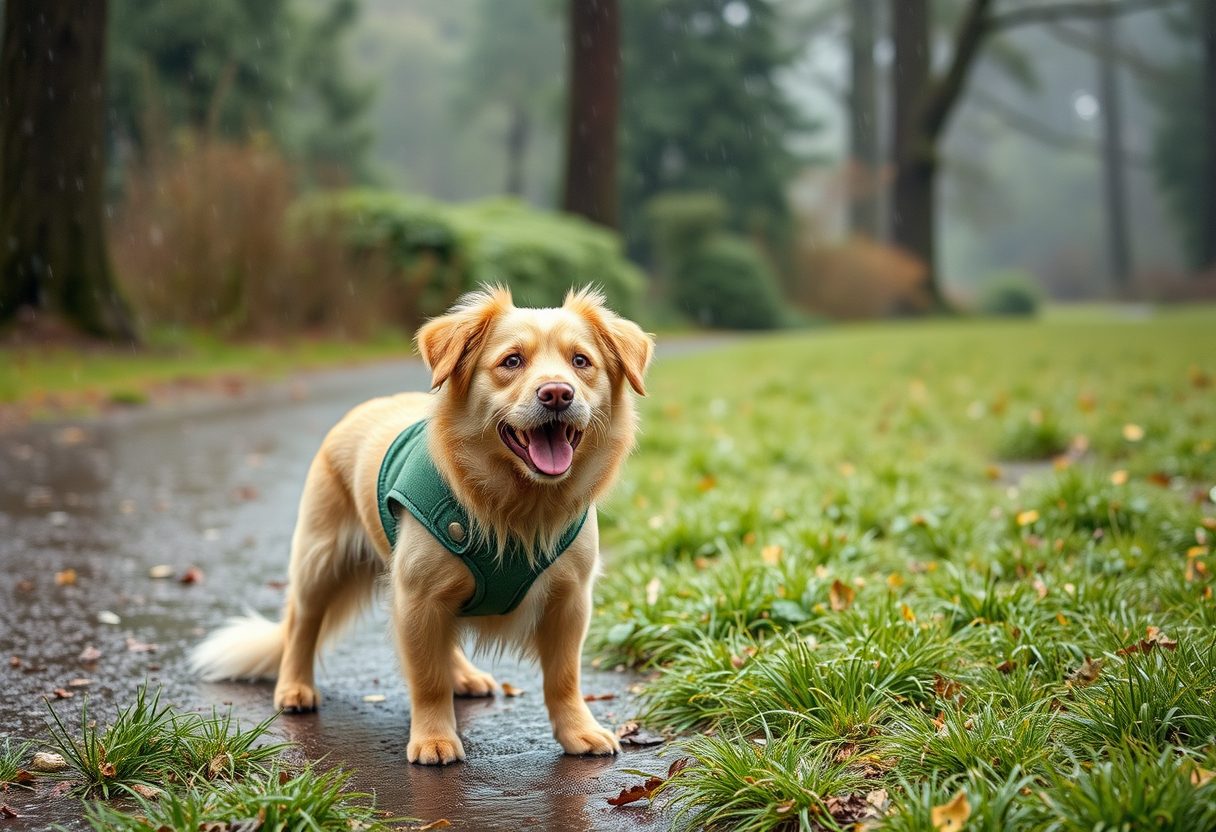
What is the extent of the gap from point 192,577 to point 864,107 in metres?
40.7

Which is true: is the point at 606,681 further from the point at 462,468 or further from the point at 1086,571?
the point at 1086,571

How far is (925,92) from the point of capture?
30219 millimetres

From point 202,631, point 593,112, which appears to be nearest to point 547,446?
point 202,631

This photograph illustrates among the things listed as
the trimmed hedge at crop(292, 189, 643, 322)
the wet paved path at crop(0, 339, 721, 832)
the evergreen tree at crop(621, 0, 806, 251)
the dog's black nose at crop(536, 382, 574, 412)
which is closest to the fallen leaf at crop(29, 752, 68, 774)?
the wet paved path at crop(0, 339, 721, 832)

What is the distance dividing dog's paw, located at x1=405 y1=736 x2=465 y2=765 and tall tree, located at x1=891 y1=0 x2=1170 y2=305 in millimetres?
27408

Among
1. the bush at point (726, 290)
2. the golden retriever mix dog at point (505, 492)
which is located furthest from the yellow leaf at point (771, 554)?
the bush at point (726, 290)

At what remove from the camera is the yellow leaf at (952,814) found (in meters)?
2.29

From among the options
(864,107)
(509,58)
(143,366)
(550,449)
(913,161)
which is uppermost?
(509,58)

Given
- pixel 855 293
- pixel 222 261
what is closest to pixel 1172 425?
pixel 222 261

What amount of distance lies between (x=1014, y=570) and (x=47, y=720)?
3.77 meters

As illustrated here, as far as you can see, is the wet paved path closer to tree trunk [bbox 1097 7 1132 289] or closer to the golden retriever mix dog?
the golden retriever mix dog

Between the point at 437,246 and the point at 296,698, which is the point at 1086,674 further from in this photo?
the point at 437,246

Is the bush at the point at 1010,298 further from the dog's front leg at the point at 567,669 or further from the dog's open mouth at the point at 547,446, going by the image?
the dog's open mouth at the point at 547,446

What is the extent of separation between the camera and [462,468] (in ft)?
10.5
